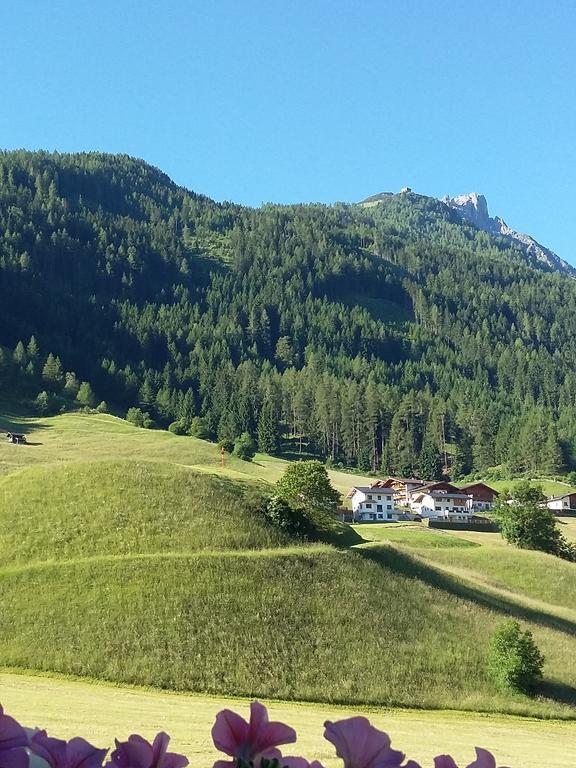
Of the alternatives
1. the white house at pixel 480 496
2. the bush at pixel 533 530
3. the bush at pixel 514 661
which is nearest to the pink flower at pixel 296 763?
the bush at pixel 514 661

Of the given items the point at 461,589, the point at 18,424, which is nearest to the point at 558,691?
the point at 461,589

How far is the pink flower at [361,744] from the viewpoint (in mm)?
2199

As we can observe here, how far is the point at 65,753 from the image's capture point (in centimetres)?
219

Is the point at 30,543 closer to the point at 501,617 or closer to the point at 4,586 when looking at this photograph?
the point at 4,586

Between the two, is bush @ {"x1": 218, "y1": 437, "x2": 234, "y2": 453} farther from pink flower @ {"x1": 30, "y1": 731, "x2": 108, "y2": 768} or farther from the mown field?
pink flower @ {"x1": 30, "y1": 731, "x2": 108, "y2": 768}

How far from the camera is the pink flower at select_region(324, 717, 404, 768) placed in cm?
220

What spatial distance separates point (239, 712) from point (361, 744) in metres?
29.5

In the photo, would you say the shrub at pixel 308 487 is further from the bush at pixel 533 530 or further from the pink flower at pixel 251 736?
the pink flower at pixel 251 736

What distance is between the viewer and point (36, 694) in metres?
29.7

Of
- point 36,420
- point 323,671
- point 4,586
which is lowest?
point 323,671

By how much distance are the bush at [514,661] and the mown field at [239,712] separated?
3.28 meters

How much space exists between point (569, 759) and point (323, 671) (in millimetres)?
14865

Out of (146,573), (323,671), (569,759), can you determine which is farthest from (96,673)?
(569,759)

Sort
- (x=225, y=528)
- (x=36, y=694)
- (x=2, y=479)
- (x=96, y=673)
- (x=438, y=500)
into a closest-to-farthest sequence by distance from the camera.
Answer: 1. (x=36, y=694)
2. (x=96, y=673)
3. (x=225, y=528)
4. (x=2, y=479)
5. (x=438, y=500)
